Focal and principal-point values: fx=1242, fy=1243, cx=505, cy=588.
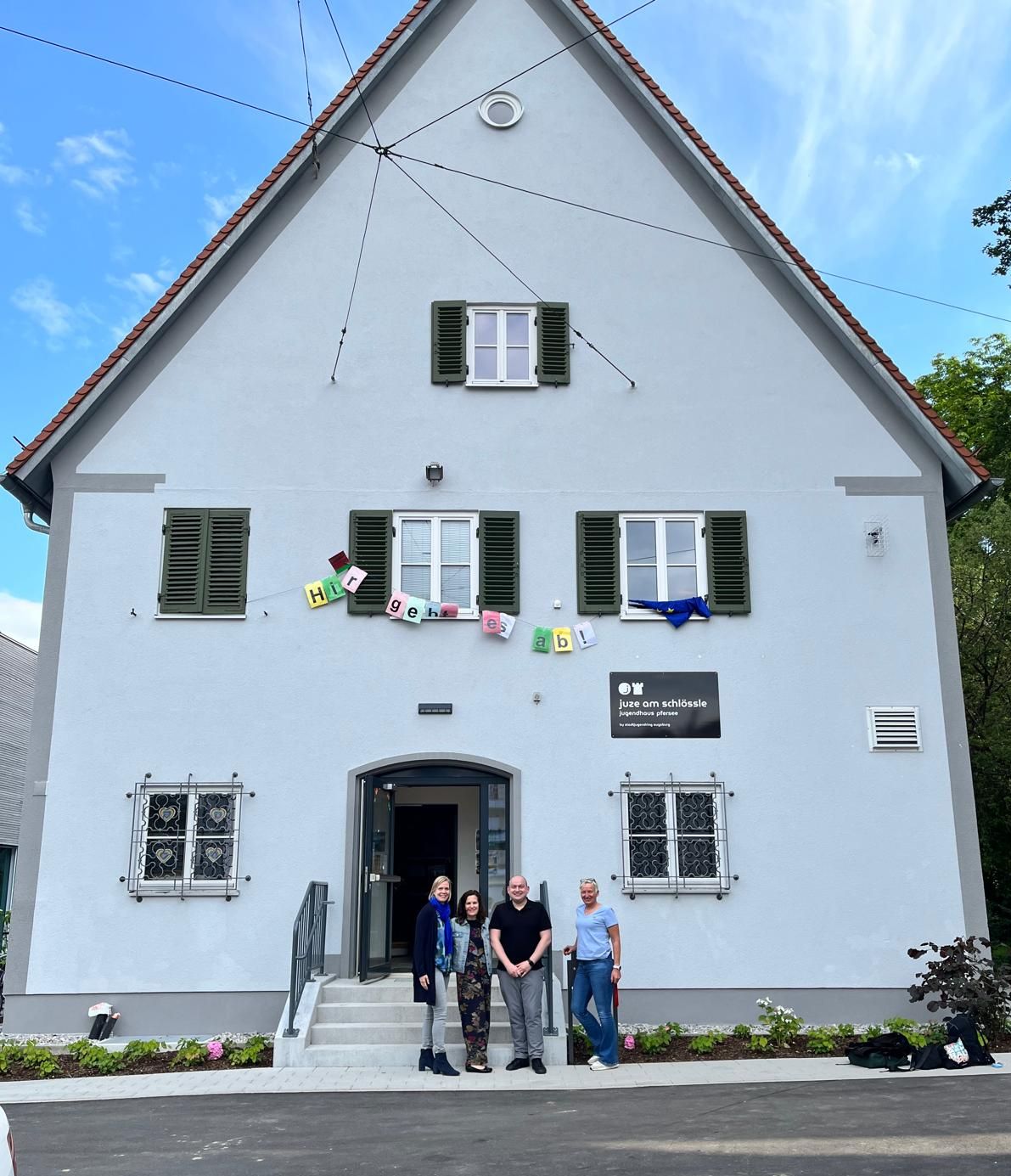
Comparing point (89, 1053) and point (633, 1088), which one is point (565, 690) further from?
point (89, 1053)

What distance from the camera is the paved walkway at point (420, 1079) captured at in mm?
10672

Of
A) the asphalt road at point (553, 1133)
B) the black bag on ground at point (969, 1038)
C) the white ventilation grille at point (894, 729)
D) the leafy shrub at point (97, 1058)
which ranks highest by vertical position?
the white ventilation grille at point (894, 729)

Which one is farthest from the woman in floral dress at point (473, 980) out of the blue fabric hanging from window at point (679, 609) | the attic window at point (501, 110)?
the attic window at point (501, 110)

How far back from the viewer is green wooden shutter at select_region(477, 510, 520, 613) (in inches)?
555

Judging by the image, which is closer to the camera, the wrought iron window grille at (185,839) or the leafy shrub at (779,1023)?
the leafy shrub at (779,1023)

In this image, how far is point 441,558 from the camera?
1429cm

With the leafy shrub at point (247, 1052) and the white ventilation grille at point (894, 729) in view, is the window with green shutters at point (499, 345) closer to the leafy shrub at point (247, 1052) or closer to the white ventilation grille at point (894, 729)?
the white ventilation grille at point (894, 729)

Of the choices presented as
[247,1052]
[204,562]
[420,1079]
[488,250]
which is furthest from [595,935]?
[488,250]

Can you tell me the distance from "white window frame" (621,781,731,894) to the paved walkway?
195 centimetres

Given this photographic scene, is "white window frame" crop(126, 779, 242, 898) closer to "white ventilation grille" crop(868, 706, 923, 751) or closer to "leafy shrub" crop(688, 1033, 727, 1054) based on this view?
"leafy shrub" crop(688, 1033, 727, 1054)

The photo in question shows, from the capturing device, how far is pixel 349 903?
526 inches

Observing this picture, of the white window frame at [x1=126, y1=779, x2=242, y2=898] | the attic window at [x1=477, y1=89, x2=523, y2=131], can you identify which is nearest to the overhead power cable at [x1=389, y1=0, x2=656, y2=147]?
the attic window at [x1=477, y1=89, x2=523, y2=131]

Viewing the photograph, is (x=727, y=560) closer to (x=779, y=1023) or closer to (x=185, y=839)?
(x=779, y=1023)

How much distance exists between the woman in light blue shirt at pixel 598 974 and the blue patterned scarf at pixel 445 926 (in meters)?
1.11
